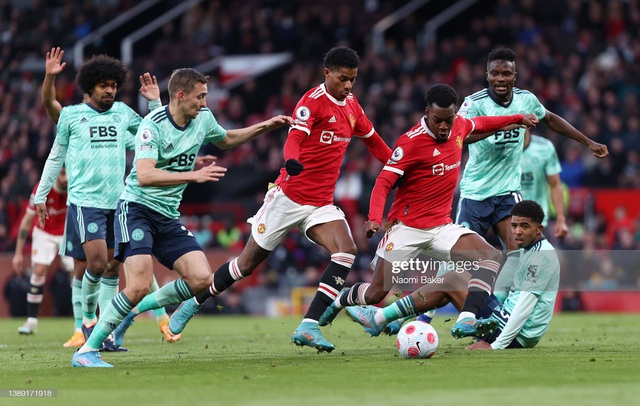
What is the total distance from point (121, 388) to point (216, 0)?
908 inches

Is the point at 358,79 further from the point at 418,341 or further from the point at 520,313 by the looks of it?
the point at 418,341

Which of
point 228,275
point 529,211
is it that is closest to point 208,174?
point 228,275

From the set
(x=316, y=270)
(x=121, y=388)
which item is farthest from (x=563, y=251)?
(x=121, y=388)

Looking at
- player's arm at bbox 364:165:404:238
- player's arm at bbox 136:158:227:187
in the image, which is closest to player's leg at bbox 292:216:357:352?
player's arm at bbox 364:165:404:238

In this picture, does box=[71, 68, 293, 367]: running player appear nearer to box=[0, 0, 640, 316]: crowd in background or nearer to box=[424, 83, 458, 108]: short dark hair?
box=[424, 83, 458, 108]: short dark hair

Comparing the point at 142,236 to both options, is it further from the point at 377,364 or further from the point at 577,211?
the point at 577,211

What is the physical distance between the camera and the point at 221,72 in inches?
1073

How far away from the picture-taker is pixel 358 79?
2455 cm

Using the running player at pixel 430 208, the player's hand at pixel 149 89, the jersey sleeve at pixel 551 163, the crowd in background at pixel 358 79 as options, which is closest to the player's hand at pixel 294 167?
the running player at pixel 430 208

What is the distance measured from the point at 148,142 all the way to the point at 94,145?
2085 millimetres

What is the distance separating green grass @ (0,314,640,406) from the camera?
6.33 meters

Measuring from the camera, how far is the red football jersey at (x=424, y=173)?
9.30 m

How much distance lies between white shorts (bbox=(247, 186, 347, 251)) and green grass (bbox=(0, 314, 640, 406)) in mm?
1062
